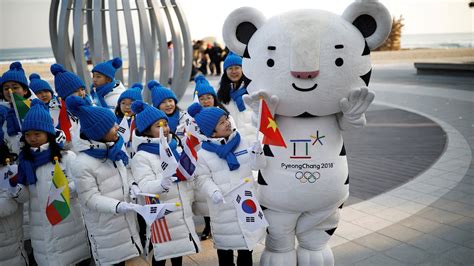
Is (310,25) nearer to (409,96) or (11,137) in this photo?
(11,137)

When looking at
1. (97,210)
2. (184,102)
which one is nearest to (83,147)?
(97,210)

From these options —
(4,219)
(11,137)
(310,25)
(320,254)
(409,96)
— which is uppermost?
(310,25)

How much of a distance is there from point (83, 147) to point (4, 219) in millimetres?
1049

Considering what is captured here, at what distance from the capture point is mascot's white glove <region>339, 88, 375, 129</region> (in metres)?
3.07

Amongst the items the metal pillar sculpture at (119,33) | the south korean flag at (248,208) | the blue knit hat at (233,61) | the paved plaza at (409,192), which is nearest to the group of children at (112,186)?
Result: the south korean flag at (248,208)

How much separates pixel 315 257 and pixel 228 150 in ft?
3.73

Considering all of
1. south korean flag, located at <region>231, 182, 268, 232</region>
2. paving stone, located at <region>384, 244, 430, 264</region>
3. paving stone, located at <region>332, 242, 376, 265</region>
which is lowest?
paving stone, located at <region>332, 242, 376, 265</region>

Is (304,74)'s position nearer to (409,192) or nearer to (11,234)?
(11,234)

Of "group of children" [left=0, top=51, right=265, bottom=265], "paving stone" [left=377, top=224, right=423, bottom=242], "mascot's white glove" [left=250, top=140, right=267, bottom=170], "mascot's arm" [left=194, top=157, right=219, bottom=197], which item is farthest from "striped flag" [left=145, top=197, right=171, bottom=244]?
"paving stone" [left=377, top=224, right=423, bottom=242]

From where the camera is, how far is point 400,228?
4582 mm

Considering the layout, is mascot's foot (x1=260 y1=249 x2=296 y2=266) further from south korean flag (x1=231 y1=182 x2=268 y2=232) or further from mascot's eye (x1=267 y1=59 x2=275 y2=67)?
mascot's eye (x1=267 y1=59 x2=275 y2=67)

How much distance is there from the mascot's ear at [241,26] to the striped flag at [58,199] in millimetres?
1646

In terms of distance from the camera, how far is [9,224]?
11.9 feet

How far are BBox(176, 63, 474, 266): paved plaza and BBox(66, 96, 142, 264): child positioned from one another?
95 centimetres
